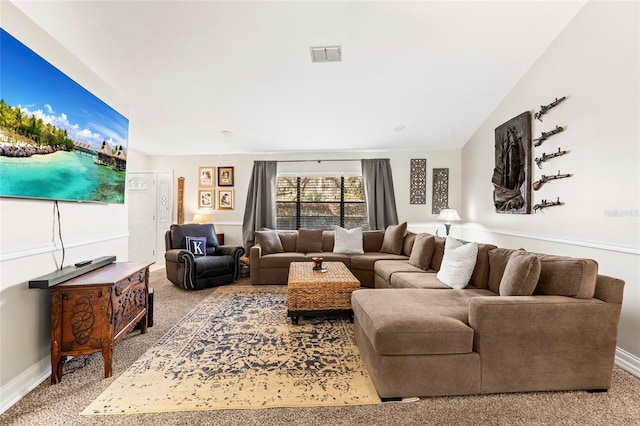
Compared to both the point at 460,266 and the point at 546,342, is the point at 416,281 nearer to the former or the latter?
the point at 460,266

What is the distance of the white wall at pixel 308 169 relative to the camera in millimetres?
5461

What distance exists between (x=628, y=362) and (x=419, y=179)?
383cm

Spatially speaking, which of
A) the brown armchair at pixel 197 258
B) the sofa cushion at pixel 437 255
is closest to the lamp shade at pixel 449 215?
the sofa cushion at pixel 437 255

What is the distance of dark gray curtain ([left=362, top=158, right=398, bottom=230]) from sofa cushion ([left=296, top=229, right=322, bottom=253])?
1116mm

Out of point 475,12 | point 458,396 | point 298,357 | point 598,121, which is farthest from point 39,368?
point 598,121

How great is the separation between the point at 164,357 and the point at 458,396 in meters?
2.07

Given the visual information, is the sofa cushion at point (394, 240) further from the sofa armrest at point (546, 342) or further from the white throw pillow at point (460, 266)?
the sofa armrest at point (546, 342)

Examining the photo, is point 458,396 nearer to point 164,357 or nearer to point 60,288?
point 164,357

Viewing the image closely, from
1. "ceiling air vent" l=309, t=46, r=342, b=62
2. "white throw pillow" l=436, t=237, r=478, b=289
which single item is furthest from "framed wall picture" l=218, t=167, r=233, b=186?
"white throw pillow" l=436, t=237, r=478, b=289

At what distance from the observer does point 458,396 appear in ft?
5.58

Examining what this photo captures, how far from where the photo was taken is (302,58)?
295 cm

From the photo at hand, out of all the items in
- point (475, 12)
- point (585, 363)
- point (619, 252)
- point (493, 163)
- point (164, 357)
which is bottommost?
point (164, 357)

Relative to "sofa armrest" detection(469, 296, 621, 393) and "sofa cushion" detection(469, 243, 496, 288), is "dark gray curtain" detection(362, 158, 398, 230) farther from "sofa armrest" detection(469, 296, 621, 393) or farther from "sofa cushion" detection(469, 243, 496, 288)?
"sofa armrest" detection(469, 296, 621, 393)

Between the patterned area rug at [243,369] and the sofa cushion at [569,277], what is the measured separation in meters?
1.38
